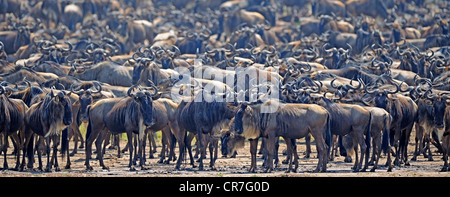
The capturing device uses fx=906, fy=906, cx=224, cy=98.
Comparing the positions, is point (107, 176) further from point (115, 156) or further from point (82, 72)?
point (82, 72)

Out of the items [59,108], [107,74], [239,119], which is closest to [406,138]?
[239,119]

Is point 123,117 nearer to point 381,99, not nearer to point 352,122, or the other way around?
point 352,122

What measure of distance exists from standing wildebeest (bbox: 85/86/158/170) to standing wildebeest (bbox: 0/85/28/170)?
4.05ft

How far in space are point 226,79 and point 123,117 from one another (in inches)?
334

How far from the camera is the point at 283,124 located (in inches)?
605

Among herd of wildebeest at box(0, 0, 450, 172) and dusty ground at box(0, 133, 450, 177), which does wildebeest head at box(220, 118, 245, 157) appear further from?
dusty ground at box(0, 133, 450, 177)

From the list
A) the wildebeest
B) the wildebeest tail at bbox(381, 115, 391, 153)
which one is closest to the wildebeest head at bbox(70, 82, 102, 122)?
the wildebeest tail at bbox(381, 115, 391, 153)

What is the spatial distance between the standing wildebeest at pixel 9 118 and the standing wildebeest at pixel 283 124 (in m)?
3.76

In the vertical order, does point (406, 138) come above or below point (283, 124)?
below

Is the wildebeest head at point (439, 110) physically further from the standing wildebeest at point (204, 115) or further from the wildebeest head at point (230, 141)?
the standing wildebeest at point (204, 115)

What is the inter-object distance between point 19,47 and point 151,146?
16980 mm

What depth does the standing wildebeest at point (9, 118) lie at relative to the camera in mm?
15383

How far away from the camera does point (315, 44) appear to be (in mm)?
34344

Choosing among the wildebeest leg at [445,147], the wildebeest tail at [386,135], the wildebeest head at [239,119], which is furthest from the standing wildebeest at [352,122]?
the wildebeest head at [239,119]
